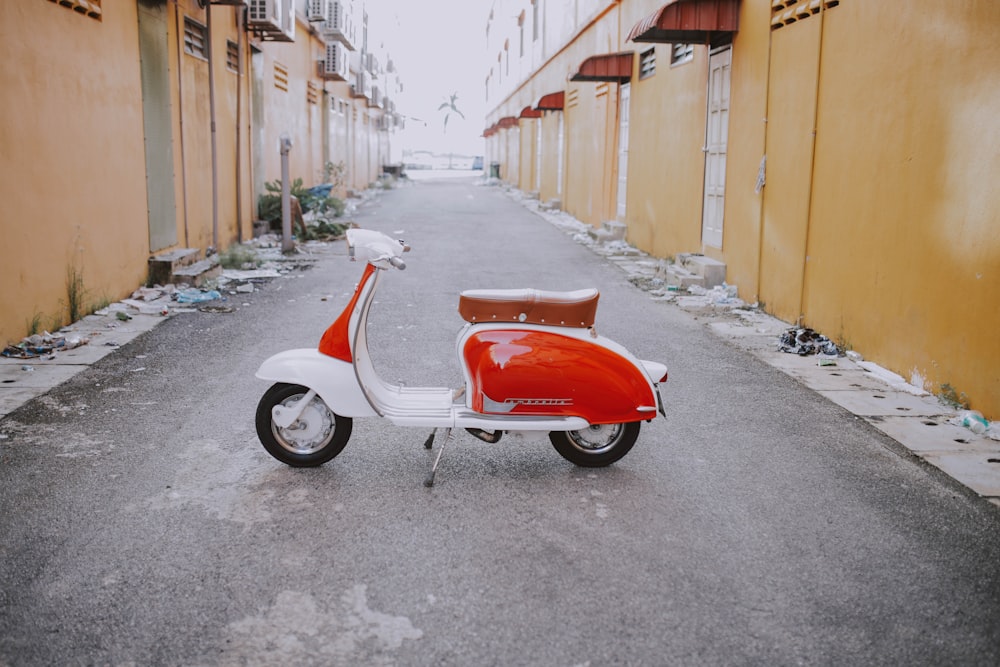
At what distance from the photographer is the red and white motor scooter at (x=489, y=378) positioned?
14.0 feet

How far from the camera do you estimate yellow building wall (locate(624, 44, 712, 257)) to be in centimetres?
1138

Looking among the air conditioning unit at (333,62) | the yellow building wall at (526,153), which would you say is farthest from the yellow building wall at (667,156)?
the yellow building wall at (526,153)

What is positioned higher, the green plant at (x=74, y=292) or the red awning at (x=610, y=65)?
the red awning at (x=610, y=65)

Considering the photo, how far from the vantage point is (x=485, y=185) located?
39969mm

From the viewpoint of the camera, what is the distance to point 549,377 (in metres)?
4.25

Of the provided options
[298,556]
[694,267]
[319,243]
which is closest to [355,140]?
[319,243]

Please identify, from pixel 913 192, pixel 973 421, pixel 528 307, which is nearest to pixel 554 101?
pixel 913 192

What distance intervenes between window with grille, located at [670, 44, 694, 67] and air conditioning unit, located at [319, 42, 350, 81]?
11.9m

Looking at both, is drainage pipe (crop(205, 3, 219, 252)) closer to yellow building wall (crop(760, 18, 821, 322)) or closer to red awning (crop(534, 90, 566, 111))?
yellow building wall (crop(760, 18, 821, 322))

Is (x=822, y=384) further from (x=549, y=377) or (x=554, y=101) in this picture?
(x=554, y=101)

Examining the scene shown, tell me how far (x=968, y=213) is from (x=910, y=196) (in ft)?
2.24

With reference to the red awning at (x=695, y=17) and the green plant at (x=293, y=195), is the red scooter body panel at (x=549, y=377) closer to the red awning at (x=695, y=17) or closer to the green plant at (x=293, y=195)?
the red awning at (x=695, y=17)

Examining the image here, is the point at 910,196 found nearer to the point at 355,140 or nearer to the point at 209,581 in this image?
the point at 209,581

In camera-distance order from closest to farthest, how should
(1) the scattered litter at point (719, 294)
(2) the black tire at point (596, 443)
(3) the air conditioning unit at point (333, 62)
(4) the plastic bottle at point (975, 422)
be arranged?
(2) the black tire at point (596, 443) → (4) the plastic bottle at point (975, 422) → (1) the scattered litter at point (719, 294) → (3) the air conditioning unit at point (333, 62)
